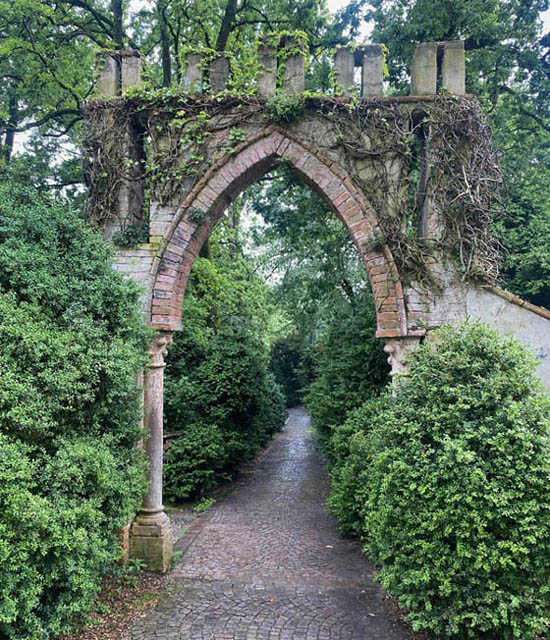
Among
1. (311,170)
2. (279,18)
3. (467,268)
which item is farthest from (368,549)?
(279,18)

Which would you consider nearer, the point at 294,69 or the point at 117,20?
the point at 294,69

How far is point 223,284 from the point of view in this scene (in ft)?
40.8

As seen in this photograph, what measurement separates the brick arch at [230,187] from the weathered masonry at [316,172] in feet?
0.04

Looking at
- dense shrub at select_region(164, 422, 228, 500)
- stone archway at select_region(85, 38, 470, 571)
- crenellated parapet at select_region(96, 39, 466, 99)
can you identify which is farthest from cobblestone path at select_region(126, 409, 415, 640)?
crenellated parapet at select_region(96, 39, 466, 99)

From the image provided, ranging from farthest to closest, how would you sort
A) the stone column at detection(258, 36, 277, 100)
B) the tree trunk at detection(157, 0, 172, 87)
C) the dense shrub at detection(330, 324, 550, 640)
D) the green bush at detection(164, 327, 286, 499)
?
the tree trunk at detection(157, 0, 172, 87) → the green bush at detection(164, 327, 286, 499) → the stone column at detection(258, 36, 277, 100) → the dense shrub at detection(330, 324, 550, 640)

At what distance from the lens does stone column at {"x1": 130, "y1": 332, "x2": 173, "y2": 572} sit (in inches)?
212

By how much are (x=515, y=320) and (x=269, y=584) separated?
3980 millimetres

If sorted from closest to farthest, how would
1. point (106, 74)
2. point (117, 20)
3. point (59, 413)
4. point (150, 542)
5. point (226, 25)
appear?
point (59, 413) < point (150, 542) < point (106, 74) < point (117, 20) < point (226, 25)

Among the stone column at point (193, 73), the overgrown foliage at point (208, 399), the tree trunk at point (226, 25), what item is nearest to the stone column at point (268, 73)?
the stone column at point (193, 73)

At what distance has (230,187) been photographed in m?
5.68

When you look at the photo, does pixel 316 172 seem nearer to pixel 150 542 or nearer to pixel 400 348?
pixel 400 348

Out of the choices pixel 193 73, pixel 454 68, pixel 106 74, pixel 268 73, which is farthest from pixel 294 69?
pixel 106 74

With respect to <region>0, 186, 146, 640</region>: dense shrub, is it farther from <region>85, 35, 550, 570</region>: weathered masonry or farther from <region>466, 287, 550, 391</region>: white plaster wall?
<region>466, 287, 550, 391</region>: white plaster wall

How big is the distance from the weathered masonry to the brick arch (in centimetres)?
1
